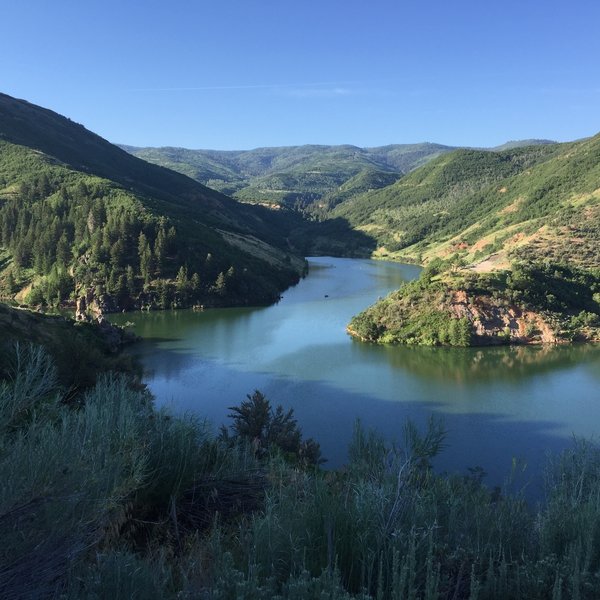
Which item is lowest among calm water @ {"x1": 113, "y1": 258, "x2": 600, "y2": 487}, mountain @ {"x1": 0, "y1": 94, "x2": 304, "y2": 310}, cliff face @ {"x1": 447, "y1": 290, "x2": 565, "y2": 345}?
calm water @ {"x1": 113, "y1": 258, "x2": 600, "y2": 487}

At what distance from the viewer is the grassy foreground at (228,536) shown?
537cm

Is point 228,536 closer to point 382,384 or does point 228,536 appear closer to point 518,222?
point 382,384

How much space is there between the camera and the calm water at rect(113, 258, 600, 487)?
2962cm

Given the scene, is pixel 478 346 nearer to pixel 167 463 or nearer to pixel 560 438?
pixel 560 438

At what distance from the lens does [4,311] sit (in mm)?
36625

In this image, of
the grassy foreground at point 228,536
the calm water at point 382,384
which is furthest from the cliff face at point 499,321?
the grassy foreground at point 228,536

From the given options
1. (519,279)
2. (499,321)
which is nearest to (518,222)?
(519,279)

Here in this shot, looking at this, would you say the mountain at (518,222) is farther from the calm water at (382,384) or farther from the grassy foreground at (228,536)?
the grassy foreground at (228,536)

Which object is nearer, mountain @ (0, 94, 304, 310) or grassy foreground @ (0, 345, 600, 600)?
grassy foreground @ (0, 345, 600, 600)

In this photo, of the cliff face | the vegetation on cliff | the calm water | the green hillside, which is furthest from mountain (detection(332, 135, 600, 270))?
the calm water

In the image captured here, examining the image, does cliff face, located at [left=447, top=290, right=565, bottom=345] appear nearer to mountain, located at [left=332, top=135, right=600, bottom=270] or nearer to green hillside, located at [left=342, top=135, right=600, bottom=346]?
green hillside, located at [left=342, top=135, right=600, bottom=346]

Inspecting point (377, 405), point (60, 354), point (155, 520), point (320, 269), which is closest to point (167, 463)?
point (155, 520)

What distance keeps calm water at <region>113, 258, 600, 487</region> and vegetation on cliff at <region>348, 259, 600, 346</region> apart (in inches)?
85.8

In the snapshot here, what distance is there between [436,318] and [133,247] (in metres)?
52.2
